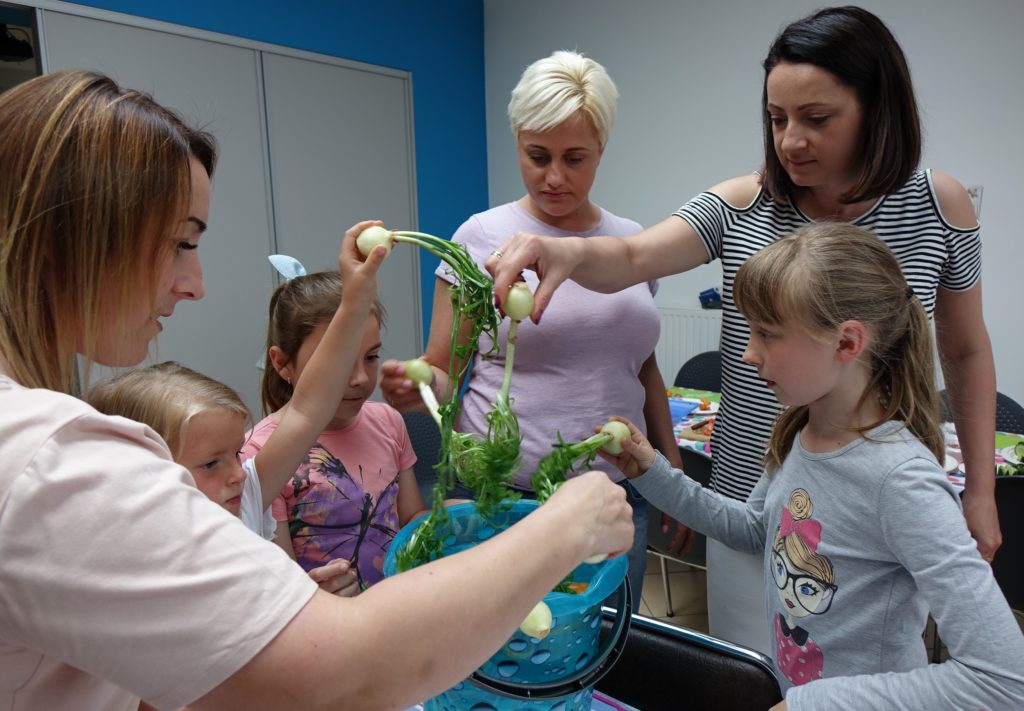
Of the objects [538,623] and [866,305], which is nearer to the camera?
[538,623]

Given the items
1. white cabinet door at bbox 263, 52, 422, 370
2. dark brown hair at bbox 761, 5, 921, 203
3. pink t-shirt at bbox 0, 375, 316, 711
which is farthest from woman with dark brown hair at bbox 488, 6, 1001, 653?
white cabinet door at bbox 263, 52, 422, 370

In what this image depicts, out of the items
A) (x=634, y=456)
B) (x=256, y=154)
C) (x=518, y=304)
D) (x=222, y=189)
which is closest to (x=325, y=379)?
(x=518, y=304)

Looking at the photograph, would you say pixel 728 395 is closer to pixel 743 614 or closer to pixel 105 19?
pixel 743 614

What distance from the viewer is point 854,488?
0.95 m

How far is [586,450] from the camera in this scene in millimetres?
908

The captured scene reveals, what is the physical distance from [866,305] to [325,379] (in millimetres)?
814

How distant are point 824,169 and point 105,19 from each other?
10.5ft

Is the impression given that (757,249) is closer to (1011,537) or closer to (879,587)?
(879,587)

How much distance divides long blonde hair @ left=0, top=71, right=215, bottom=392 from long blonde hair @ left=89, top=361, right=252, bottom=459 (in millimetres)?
502

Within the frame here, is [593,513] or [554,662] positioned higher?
[593,513]

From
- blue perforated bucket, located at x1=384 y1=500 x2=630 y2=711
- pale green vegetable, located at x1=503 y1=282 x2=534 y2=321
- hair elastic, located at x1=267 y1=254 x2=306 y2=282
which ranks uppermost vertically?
hair elastic, located at x1=267 y1=254 x2=306 y2=282

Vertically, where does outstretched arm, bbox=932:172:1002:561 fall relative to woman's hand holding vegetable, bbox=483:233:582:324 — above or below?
below

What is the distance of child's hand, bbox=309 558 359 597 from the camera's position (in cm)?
113

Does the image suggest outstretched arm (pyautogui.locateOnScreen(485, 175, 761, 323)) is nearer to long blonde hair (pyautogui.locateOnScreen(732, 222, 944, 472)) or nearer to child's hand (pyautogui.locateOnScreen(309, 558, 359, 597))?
long blonde hair (pyautogui.locateOnScreen(732, 222, 944, 472))
